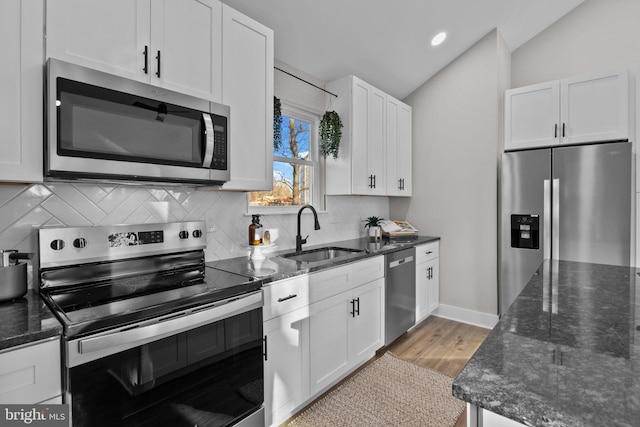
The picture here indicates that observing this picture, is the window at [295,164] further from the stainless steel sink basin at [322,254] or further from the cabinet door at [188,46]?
the cabinet door at [188,46]

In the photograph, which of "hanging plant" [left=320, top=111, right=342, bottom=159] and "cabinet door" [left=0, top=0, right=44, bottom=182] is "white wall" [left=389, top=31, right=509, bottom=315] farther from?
"cabinet door" [left=0, top=0, right=44, bottom=182]

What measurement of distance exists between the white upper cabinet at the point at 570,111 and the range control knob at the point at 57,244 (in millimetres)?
3680

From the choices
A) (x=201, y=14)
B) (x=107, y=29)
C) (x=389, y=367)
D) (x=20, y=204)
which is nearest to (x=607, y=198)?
(x=389, y=367)

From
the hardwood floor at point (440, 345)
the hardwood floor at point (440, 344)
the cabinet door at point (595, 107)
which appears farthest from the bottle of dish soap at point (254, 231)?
the cabinet door at point (595, 107)

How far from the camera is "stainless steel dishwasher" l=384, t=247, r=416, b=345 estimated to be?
282cm

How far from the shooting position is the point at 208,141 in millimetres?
1766

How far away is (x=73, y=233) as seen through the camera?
158 centimetres

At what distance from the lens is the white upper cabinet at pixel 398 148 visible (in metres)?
3.51

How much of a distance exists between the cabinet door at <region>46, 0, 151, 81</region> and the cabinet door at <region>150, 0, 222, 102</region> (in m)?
0.05

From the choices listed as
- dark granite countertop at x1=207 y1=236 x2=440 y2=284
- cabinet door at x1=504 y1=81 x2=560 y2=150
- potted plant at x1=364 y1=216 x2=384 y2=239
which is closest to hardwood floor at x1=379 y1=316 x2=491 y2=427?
dark granite countertop at x1=207 y1=236 x2=440 y2=284

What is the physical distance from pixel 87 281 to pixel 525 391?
178 centimetres

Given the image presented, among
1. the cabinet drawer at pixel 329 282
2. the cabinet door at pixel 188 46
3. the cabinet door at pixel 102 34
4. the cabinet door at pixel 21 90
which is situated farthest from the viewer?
the cabinet drawer at pixel 329 282

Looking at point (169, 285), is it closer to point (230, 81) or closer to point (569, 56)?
point (230, 81)

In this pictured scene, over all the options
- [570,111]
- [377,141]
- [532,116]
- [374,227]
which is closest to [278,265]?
[374,227]
